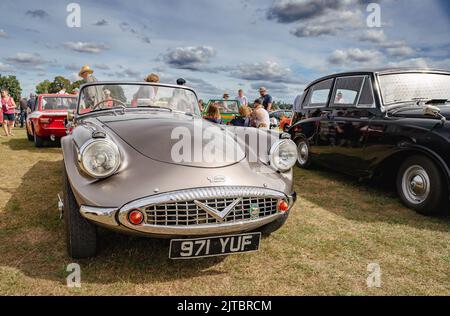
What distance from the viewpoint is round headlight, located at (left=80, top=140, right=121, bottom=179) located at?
2201mm

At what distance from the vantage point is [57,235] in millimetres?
2932

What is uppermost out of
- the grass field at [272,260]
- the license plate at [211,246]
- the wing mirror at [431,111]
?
the wing mirror at [431,111]

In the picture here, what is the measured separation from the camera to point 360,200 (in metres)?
4.20

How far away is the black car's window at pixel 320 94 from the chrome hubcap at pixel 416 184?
202 centimetres

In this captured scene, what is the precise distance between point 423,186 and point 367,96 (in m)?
1.50

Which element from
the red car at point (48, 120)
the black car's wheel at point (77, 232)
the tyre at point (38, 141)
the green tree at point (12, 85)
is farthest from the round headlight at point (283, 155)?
the green tree at point (12, 85)

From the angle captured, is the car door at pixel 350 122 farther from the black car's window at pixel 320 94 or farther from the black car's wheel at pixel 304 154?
the black car's wheel at pixel 304 154

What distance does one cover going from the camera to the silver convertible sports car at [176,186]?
6.80ft

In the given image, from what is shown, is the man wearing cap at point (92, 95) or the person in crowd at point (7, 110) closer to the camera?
the man wearing cap at point (92, 95)

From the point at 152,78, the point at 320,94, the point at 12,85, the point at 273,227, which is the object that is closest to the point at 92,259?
the point at 273,227

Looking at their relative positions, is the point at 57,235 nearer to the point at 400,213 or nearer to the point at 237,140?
the point at 237,140

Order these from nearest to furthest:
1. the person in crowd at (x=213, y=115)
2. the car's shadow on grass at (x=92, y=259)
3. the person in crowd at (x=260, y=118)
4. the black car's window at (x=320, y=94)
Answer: the car's shadow on grass at (x=92, y=259) < the black car's window at (x=320, y=94) < the person in crowd at (x=213, y=115) < the person in crowd at (x=260, y=118)

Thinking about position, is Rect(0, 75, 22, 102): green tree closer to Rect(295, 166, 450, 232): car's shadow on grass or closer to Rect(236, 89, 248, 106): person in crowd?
Rect(236, 89, 248, 106): person in crowd

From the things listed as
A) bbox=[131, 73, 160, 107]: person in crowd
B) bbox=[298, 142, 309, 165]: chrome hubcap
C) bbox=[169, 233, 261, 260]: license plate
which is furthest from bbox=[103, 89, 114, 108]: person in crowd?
bbox=[298, 142, 309, 165]: chrome hubcap
